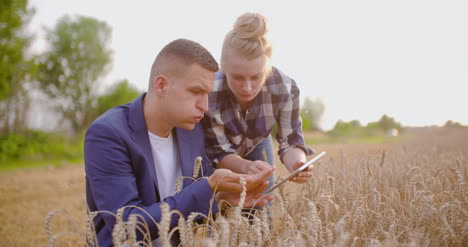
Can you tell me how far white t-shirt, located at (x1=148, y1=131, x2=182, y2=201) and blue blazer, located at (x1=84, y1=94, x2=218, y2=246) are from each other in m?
0.17

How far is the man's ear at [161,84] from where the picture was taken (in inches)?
83.5

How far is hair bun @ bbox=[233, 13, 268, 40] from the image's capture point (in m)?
2.47

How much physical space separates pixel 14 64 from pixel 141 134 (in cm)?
1397

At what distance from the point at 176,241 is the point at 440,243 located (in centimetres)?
156

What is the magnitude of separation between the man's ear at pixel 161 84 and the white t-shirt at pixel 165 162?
0.32m

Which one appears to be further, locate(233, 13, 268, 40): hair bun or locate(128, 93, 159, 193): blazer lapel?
locate(233, 13, 268, 40): hair bun

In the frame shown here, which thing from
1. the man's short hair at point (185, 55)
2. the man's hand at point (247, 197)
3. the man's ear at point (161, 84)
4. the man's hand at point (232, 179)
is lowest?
the man's hand at point (247, 197)

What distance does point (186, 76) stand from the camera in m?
2.09

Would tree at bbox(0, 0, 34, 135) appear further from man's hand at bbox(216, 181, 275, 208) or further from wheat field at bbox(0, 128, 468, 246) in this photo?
man's hand at bbox(216, 181, 275, 208)

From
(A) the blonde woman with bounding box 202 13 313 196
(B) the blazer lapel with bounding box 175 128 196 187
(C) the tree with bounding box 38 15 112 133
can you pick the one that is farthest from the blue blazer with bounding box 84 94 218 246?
(C) the tree with bounding box 38 15 112 133

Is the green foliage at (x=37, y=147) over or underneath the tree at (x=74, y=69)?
underneath

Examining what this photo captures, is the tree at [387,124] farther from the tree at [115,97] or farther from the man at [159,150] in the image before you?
the man at [159,150]

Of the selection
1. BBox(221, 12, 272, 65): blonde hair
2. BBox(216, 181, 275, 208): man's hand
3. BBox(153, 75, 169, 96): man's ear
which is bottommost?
BBox(216, 181, 275, 208): man's hand

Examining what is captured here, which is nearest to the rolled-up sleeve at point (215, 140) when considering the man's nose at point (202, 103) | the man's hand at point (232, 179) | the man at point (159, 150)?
the man at point (159, 150)
